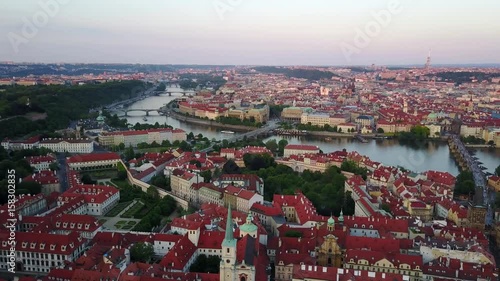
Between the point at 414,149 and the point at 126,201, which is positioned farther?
the point at 414,149

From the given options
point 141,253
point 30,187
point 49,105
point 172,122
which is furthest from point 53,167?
point 172,122

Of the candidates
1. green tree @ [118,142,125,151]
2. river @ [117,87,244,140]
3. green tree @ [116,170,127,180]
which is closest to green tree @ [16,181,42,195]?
green tree @ [116,170,127,180]

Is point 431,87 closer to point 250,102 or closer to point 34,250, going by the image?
point 250,102

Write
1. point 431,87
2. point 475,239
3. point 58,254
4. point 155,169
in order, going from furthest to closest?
point 431,87, point 155,169, point 475,239, point 58,254

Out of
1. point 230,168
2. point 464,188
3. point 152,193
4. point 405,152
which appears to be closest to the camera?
point 152,193

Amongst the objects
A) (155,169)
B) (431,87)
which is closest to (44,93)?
(155,169)

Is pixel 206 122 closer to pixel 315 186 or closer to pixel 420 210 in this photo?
pixel 315 186

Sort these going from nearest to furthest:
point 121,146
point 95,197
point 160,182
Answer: point 95,197 < point 160,182 < point 121,146

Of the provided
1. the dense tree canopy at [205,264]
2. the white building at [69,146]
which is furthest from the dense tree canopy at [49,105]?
the dense tree canopy at [205,264]
